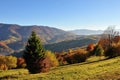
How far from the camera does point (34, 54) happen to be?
50.1m

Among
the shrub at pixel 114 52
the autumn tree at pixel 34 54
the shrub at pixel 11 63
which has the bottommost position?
the shrub at pixel 11 63

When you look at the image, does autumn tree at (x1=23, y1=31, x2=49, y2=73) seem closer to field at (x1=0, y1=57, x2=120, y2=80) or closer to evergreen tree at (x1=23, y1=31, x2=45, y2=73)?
evergreen tree at (x1=23, y1=31, x2=45, y2=73)

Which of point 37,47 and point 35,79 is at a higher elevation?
point 37,47

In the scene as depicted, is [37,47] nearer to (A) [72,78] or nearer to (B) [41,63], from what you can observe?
(B) [41,63]

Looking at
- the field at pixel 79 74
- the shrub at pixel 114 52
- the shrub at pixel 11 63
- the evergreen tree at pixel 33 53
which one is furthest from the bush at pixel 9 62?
the field at pixel 79 74

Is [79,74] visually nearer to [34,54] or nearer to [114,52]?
[34,54]

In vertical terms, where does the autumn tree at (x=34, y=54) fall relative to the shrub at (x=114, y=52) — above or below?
above

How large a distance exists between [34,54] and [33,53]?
0.32m

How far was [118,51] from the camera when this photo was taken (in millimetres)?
88812

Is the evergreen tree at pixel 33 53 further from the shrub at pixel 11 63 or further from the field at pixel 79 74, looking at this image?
the shrub at pixel 11 63

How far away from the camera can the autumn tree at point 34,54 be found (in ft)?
163

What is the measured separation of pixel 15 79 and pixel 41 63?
14.9 metres

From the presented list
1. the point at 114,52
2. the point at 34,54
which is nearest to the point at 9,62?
the point at 114,52

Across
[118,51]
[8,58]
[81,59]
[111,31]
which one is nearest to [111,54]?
[118,51]
